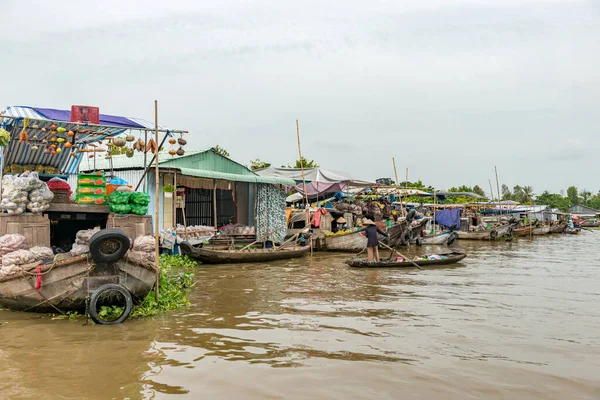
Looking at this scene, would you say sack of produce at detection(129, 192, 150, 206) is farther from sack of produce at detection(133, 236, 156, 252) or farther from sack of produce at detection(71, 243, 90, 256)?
sack of produce at detection(71, 243, 90, 256)

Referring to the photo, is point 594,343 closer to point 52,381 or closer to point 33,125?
point 52,381

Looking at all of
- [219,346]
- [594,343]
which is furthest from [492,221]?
→ [219,346]

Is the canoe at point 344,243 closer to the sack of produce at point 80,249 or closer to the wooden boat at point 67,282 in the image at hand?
the sack of produce at point 80,249

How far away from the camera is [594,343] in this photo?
5961mm

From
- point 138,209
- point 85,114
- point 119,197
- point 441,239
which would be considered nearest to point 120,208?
point 119,197

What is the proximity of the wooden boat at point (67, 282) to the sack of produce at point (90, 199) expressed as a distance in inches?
44.6

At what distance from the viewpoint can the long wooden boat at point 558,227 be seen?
37287 mm

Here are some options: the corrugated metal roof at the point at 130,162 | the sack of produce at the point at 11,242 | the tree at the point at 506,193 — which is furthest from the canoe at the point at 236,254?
the tree at the point at 506,193

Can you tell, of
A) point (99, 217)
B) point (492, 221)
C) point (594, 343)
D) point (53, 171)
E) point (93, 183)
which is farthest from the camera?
point (492, 221)

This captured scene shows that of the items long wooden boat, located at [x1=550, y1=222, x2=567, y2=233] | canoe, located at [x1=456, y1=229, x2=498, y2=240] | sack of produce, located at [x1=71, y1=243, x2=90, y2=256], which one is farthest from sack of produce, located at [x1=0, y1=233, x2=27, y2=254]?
Answer: long wooden boat, located at [x1=550, y1=222, x2=567, y2=233]

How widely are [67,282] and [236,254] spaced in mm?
7504

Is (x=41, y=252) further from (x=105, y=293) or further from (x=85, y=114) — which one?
(x=85, y=114)

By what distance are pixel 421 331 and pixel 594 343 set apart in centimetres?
207

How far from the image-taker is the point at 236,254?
541 inches
